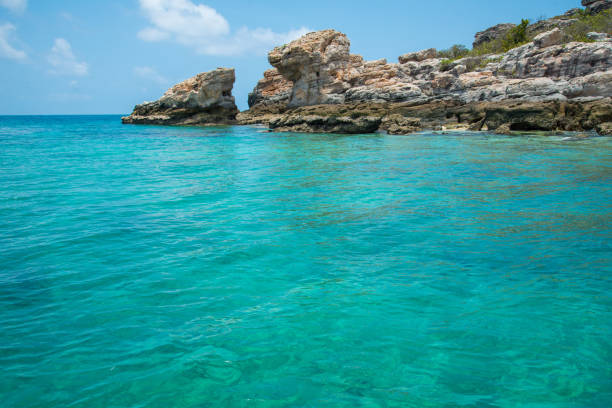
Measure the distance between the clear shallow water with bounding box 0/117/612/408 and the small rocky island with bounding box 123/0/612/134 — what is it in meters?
22.1

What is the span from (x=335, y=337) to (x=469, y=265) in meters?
2.47

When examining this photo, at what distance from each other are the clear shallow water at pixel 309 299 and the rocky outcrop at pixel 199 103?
38803 mm

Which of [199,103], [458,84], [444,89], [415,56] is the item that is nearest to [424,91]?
[444,89]

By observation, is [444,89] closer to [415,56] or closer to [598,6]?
[415,56]

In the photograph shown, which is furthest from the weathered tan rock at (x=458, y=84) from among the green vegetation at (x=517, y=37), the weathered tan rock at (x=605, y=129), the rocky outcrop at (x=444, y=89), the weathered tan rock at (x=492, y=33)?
the weathered tan rock at (x=492, y=33)

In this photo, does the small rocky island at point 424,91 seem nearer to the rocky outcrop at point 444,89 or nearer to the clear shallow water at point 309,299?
the rocky outcrop at point 444,89

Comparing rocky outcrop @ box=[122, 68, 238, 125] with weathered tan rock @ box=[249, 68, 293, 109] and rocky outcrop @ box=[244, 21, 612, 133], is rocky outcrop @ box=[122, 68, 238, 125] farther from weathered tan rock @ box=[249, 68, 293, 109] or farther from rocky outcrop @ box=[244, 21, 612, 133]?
weathered tan rock @ box=[249, 68, 293, 109]

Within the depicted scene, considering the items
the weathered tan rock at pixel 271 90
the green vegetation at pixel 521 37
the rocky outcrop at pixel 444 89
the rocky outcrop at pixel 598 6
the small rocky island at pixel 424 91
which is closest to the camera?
the rocky outcrop at pixel 444 89

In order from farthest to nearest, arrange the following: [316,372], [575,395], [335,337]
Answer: [335,337] < [316,372] < [575,395]

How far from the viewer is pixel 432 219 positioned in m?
7.32

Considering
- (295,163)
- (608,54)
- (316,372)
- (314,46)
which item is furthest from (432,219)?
(314,46)

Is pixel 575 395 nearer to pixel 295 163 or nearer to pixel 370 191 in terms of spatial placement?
pixel 370 191

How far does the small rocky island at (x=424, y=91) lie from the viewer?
28.9m

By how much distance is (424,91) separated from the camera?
132 ft
